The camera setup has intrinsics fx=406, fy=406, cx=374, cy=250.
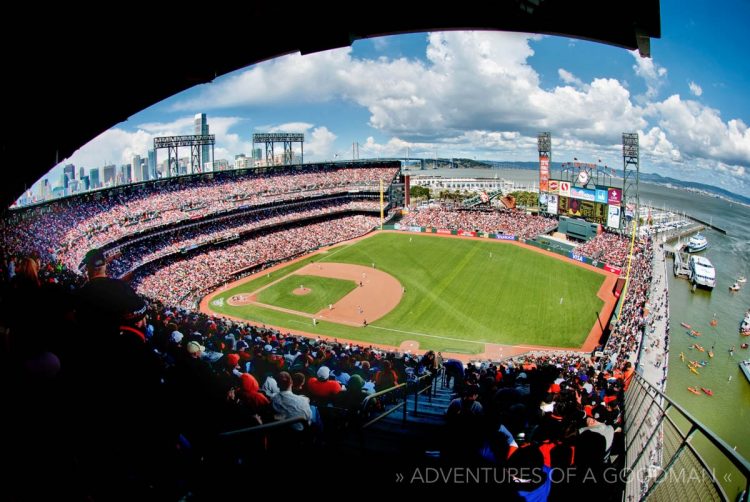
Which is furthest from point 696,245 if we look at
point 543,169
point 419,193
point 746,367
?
point 419,193

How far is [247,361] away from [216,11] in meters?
6.93

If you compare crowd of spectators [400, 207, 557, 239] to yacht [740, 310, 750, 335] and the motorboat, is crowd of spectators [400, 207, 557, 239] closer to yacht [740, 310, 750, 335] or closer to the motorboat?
yacht [740, 310, 750, 335]

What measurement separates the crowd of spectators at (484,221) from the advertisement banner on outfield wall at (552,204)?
190cm

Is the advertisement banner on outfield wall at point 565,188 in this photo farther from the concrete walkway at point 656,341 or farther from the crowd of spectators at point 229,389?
the crowd of spectators at point 229,389

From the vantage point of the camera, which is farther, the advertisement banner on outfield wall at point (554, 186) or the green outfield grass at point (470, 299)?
the advertisement banner on outfield wall at point (554, 186)

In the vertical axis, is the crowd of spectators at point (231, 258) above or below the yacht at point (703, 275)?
above

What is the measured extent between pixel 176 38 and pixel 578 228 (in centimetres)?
5303

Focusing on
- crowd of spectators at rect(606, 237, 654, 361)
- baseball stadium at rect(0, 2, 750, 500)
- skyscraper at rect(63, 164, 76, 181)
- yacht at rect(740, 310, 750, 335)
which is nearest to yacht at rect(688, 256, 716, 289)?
baseball stadium at rect(0, 2, 750, 500)

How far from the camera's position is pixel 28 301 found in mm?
3486

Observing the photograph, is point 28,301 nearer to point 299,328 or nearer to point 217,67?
point 217,67

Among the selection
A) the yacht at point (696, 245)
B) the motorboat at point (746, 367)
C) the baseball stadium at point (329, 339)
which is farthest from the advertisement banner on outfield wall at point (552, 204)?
the motorboat at point (746, 367)

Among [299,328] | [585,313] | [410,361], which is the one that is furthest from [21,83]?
[585,313]

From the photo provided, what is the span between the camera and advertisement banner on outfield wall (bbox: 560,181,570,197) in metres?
50.9

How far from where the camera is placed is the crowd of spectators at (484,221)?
180ft
